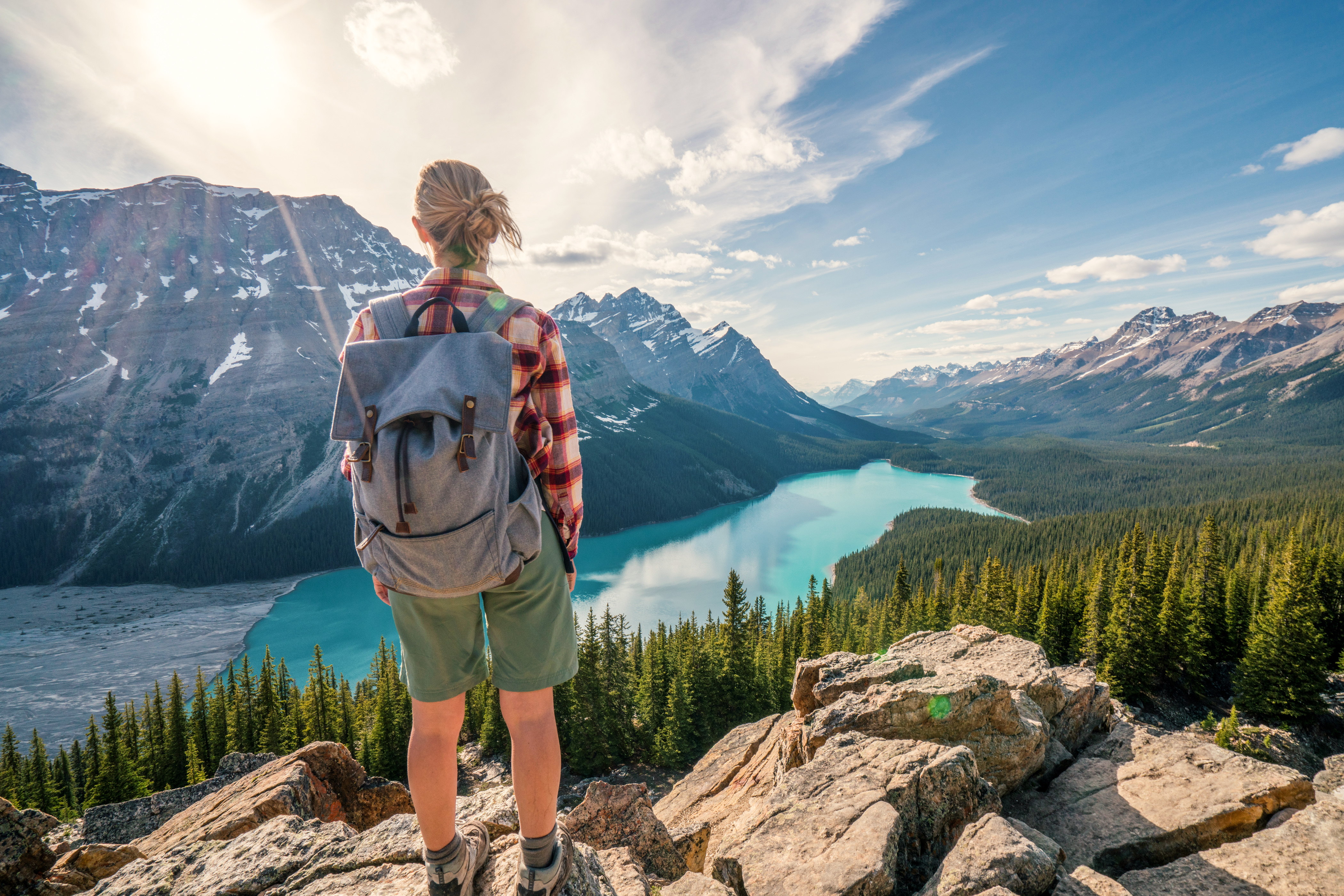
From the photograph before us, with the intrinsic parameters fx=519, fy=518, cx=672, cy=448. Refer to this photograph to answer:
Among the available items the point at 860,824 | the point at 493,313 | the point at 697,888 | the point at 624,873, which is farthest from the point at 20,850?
the point at 860,824

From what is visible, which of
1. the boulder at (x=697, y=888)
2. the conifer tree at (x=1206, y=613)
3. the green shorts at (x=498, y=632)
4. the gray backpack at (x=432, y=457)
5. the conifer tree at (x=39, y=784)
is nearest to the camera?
the gray backpack at (x=432, y=457)

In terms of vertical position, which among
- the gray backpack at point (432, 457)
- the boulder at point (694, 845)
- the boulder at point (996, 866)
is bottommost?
the boulder at point (694, 845)

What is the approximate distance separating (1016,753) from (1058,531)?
95.3m

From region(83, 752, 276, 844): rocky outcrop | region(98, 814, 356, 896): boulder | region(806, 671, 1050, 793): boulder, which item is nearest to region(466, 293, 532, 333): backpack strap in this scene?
region(98, 814, 356, 896): boulder

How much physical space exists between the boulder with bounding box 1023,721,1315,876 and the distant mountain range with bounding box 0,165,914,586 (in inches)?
3927

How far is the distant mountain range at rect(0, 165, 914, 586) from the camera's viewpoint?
111 meters

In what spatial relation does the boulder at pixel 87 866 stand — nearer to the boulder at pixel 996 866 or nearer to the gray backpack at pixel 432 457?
the gray backpack at pixel 432 457

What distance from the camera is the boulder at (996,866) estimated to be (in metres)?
3.94

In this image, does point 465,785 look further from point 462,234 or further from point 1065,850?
point 462,234

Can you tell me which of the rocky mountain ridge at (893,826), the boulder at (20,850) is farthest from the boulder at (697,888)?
the boulder at (20,850)

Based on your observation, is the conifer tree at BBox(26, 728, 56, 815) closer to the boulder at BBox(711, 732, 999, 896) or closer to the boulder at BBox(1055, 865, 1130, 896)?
the boulder at BBox(711, 732, 999, 896)

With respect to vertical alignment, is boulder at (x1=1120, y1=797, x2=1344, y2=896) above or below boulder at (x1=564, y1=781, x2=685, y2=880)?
above

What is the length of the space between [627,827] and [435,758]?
5.78m

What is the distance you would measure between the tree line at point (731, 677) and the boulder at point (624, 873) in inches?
1011
